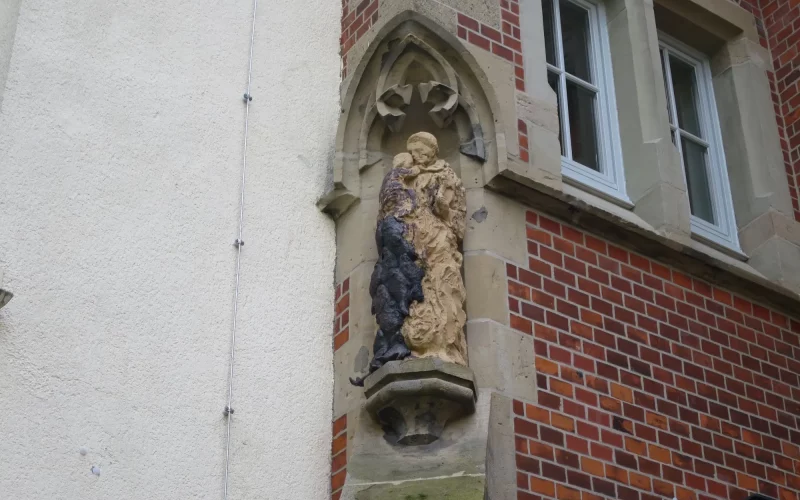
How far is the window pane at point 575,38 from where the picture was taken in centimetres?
764

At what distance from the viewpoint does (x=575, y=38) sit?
7.81 metres

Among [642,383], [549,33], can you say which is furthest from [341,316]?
[549,33]

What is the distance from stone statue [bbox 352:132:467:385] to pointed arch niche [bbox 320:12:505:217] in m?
0.24

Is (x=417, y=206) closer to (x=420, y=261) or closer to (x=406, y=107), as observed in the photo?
(x=420, y=261)

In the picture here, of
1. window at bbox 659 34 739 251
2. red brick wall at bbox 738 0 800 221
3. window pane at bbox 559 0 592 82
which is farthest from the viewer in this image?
red brick wall at bbox 738 0 800 221

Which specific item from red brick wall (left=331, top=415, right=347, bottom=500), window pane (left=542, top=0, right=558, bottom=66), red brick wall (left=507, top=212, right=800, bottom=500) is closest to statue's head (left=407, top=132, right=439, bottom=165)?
red brick wall (left=507, top=212, right=800, bottom=500)

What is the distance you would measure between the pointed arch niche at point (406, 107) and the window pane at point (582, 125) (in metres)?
1.02

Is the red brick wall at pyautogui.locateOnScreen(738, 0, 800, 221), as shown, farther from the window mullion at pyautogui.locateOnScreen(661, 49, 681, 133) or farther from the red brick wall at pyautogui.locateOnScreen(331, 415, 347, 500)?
the red brick wall at pyautogui.locateOnScreen(331, 415, 347, 500)

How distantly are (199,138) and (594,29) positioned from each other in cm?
277

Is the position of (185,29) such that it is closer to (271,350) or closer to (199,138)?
(199,138)

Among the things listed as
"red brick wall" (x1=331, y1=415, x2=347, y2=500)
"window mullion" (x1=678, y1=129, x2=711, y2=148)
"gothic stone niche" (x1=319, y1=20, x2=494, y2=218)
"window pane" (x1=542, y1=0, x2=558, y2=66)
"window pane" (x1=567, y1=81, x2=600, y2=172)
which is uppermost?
"window pane" (x1=542, y1=0, x2=558, y2=66)

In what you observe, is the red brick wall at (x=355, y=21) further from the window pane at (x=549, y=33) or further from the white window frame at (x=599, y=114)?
the window pane at (x=549, y=33)

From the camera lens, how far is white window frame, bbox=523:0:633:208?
7074 mm

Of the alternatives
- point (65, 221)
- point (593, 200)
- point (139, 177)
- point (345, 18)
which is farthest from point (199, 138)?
point (593, 200)
